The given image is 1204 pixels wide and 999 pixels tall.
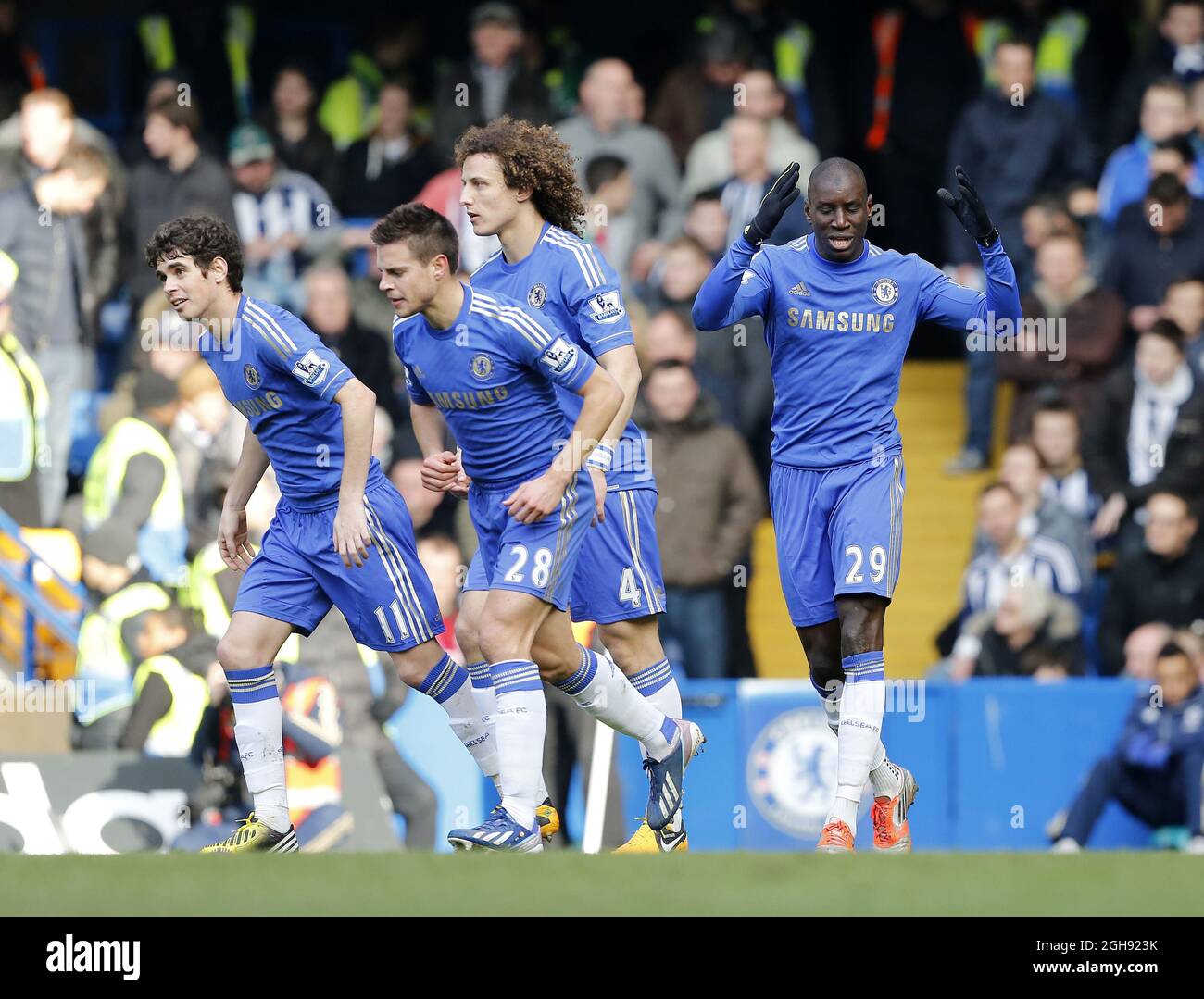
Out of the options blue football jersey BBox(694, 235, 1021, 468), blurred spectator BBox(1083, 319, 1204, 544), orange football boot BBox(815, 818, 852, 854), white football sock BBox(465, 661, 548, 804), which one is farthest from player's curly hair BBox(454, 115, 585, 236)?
blurred spectator BBox(1083, 319, 1204, 544)

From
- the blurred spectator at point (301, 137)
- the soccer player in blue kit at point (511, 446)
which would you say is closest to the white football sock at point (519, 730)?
the soccer player in blue kit at point (511, 446)

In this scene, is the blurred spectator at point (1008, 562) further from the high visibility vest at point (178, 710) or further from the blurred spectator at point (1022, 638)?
the high visibility vest at point (178, 710)

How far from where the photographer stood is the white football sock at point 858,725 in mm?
7449

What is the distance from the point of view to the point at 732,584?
11477 mm

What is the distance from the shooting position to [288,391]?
738 centimetres

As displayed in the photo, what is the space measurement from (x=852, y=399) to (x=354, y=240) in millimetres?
5966

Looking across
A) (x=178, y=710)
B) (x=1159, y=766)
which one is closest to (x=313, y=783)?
(x=178, y=710)

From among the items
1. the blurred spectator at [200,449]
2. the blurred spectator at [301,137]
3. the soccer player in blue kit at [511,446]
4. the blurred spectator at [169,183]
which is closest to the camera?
the soccer player in blue kit at [511,446]

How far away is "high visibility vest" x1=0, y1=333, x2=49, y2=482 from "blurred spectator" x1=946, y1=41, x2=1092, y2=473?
5.17 metres

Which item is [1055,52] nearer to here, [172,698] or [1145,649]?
[1145,649]

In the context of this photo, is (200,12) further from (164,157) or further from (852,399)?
(852,399)

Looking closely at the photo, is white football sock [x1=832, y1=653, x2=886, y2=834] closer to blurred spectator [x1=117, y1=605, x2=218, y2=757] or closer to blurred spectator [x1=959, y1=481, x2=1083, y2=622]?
blurred spectator [x1=959, y1=481, x2=1083, y2=622]

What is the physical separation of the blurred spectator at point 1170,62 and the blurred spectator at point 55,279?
5821mm

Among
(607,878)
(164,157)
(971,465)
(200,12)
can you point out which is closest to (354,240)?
(164,157)
